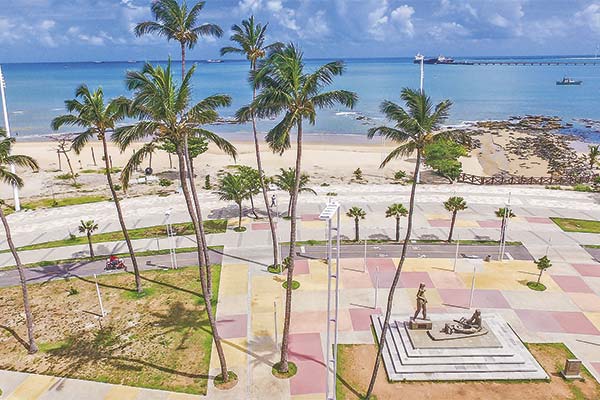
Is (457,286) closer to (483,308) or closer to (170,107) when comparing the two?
(483,308)

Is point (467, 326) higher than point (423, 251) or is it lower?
lower

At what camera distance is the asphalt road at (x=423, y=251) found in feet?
111

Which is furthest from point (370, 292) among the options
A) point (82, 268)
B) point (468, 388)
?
point (82, 268)

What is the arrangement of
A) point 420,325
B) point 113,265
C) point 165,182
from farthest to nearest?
point 165,182 → point 113,265 → point 420,325

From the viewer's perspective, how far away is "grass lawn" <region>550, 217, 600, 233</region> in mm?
38500

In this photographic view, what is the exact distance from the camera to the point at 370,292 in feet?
93.8

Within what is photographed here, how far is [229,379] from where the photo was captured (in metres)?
20.9

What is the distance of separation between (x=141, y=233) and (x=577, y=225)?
39.4m

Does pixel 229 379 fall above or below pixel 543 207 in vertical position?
below

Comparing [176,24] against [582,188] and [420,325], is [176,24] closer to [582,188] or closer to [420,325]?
[420,325]

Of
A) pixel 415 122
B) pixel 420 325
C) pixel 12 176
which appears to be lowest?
pixel 420 325

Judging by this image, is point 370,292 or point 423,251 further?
point 423,251

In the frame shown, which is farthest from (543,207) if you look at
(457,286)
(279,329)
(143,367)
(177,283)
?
(143,367)

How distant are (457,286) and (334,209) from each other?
56.5ft
